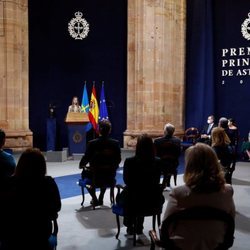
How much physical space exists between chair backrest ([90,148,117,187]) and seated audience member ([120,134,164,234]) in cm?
119

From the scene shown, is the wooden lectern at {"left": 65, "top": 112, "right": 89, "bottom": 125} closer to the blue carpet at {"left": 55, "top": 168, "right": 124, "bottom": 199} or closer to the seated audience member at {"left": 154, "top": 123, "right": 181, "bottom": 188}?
the blue carpet at {"left": 55, "top": 168, "right": 124, "bottom": 199}

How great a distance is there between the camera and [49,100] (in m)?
12.8

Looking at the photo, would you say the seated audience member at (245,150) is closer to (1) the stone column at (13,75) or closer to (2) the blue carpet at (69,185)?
(2) the blue carpet at (69,185)

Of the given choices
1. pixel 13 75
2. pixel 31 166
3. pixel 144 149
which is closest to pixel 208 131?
pixel 13 75

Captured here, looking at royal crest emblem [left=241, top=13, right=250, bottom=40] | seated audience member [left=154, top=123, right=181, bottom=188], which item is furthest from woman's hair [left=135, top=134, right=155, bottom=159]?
royal crest emblem [left=241, top=13, right=250, bottom=40]

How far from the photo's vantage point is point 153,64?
11.8m

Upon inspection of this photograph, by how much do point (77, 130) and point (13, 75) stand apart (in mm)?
2626

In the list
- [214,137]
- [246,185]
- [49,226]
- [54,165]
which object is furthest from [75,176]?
[49,226]

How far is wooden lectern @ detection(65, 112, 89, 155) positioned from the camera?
34.0ft

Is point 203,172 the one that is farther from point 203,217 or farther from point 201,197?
point 203,217

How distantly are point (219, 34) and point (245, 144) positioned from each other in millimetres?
3263

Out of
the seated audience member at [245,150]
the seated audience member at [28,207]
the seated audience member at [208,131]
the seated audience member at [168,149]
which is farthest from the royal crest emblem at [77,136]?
the seated audience member at [28,207]

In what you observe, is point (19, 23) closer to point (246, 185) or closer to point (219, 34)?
point (219, 34)

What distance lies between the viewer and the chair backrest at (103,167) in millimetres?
4941
